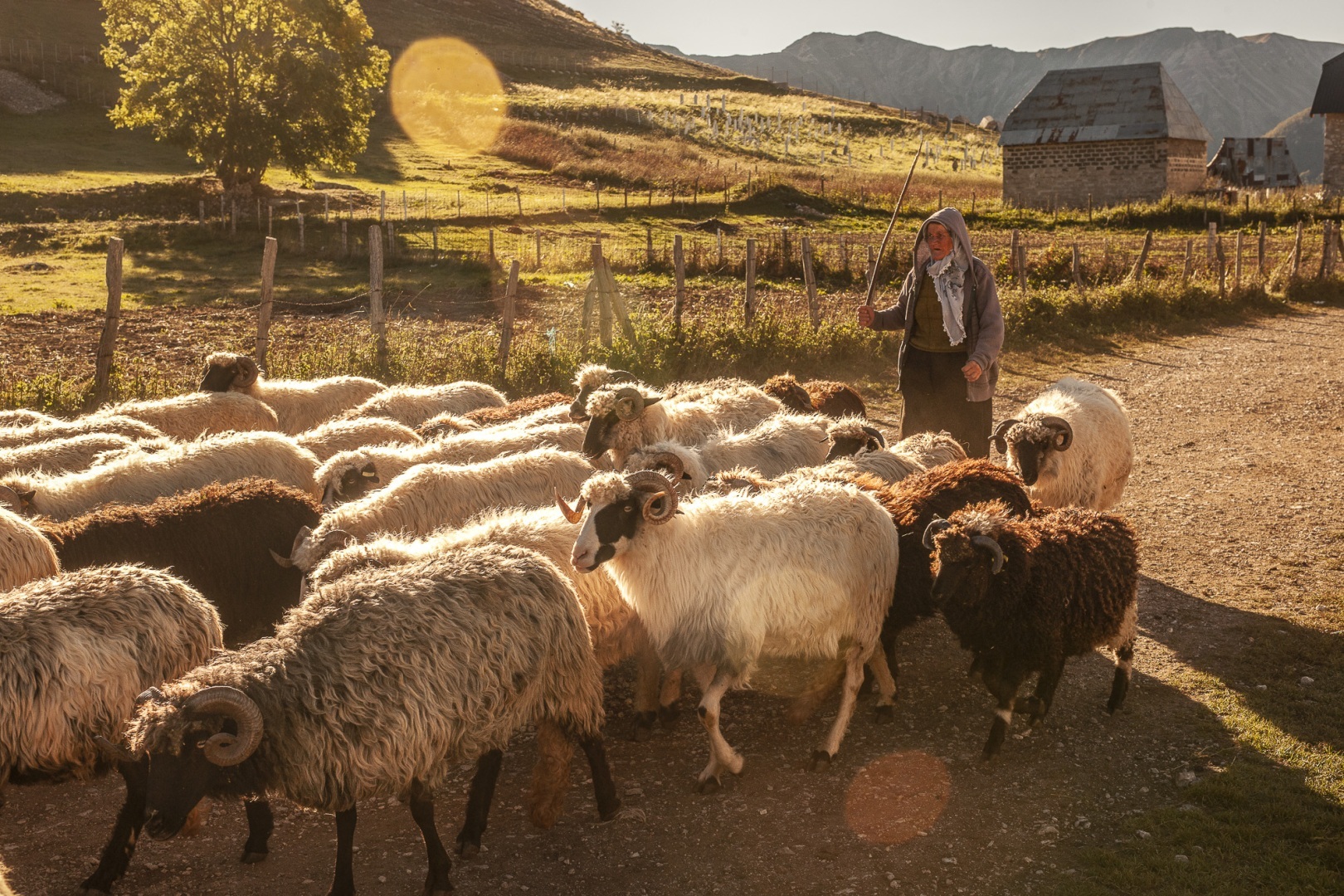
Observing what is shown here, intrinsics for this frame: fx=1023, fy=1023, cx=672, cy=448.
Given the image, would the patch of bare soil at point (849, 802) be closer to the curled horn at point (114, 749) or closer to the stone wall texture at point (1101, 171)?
the curled horn at point (114, 749)

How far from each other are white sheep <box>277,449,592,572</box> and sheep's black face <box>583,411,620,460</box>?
0.64 feet

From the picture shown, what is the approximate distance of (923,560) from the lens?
638cm

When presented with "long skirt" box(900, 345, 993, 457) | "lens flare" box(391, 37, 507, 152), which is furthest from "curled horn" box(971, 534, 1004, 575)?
"lens flare" box(391, 37, 507, 152)

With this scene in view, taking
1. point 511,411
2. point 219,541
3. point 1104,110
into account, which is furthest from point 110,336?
point 1104,110

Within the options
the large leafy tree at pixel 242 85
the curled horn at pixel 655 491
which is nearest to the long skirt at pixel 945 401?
the curled horn at pixel 655 491

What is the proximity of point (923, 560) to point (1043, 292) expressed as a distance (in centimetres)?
1680

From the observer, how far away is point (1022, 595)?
5.86 m

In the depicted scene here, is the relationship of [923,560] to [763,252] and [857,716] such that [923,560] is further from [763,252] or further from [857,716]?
[763,252]

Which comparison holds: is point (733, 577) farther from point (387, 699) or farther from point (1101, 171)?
point (1101, 171)

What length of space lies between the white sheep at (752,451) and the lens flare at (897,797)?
89.7 inches

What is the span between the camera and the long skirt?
823cm

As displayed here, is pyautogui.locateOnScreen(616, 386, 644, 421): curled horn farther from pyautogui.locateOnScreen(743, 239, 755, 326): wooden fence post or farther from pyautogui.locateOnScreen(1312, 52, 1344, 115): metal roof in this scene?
pyautogui.locateOnScreen(1312, 52, 1344, 115): metal roof

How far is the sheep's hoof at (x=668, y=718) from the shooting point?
249 inches

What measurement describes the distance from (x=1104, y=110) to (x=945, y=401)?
44.2 metres
